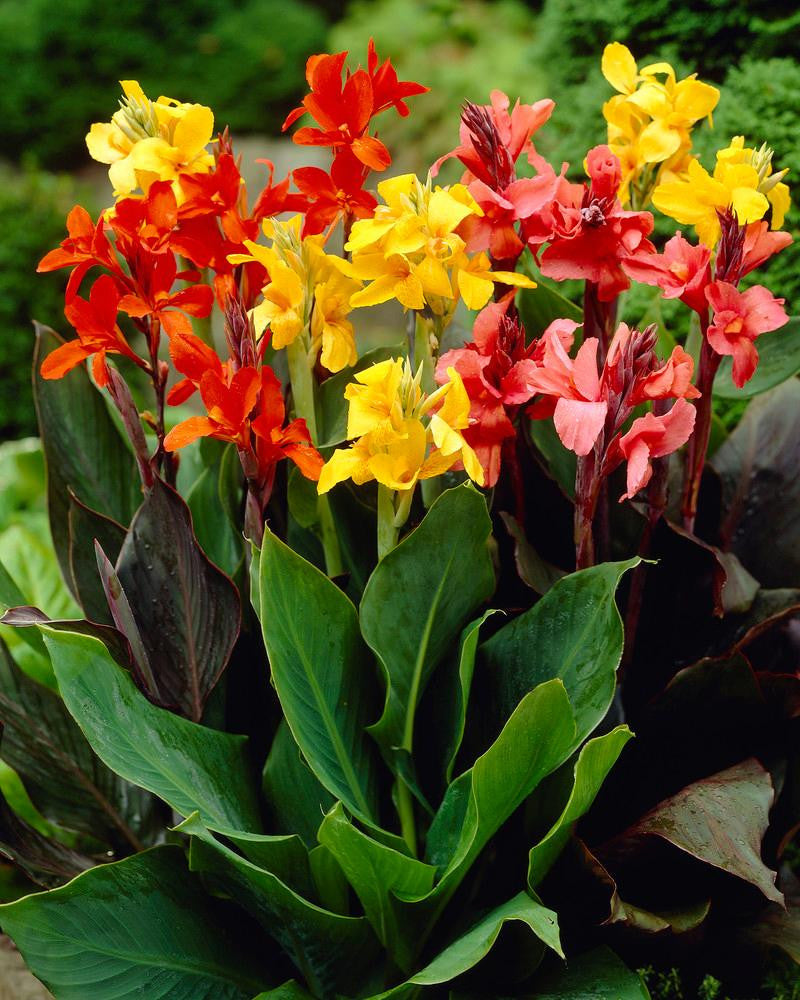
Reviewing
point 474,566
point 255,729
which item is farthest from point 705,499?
point 255,729

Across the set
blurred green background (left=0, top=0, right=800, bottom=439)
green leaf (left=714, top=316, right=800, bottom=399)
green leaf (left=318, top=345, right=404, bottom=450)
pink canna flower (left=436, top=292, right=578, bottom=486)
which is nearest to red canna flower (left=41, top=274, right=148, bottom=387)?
green leaf (left=318, top=345, right=404, bottom=450)

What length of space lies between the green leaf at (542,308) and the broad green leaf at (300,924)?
0.77m

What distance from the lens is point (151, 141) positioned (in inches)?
44.7

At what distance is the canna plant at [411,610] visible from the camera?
1023 mm

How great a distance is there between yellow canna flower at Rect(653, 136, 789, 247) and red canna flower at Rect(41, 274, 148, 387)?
0.58 metres

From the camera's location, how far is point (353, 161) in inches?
43.8

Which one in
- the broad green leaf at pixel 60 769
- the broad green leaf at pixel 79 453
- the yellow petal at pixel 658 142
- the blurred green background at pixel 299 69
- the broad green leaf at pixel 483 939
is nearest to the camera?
the broad green leaf at pixel 483 939

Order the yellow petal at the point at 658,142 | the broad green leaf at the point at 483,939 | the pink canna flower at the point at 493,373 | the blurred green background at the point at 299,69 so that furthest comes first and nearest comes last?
the blurred green background at the point at 299,69 → the yellow petal at the point at 658,142 → the pink canna flower at the point at 493,373 → the broad green leaf at the point at 483,939

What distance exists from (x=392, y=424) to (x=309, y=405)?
214 mm

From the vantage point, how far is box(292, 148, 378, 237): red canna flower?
111cm

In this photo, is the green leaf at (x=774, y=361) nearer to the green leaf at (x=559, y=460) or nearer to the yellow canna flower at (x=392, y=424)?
the green leaf at (x=559, y=460)

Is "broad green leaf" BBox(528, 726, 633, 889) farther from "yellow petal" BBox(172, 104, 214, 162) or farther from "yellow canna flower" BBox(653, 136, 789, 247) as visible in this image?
"yellow petal" BBox(172, 104, 214, 162)

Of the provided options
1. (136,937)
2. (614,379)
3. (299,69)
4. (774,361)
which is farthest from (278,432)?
(299,69)

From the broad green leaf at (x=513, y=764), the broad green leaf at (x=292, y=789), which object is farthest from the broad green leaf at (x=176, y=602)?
the broad green leaf at (x=513, y=764)
